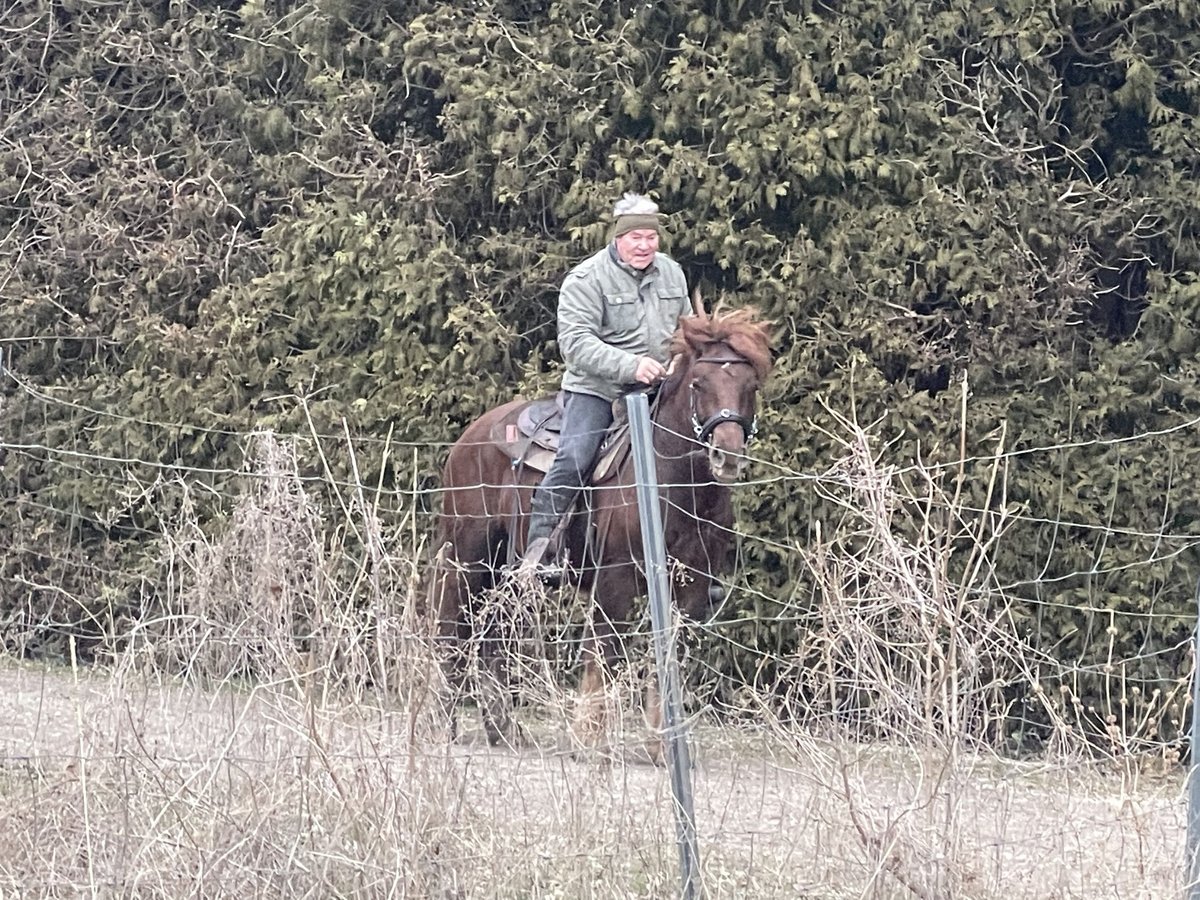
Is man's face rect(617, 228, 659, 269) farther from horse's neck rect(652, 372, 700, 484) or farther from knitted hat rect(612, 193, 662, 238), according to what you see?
horse's neck rect(652, 372, 700, 484)

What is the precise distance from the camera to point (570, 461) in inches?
323

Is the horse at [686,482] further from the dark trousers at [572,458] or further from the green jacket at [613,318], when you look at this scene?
the green jacket at [613,318]

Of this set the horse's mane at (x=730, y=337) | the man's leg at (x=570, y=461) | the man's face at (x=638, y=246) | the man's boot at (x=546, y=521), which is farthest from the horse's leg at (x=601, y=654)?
the man's face at (x=638, y=246)

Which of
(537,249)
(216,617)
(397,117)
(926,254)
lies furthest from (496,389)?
(216,617)

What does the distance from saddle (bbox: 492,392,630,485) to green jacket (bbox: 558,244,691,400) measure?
211 mm

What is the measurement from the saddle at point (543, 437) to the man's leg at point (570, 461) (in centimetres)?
5

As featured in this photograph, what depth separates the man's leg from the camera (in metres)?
8.21

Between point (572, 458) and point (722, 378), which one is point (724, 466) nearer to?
point (722, 378)

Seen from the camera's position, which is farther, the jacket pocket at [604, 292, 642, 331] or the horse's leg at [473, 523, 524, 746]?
the jacket pocket at [604, 292, 642, 331]

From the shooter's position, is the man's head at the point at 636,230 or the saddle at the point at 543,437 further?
the saddle at the point at 543,437

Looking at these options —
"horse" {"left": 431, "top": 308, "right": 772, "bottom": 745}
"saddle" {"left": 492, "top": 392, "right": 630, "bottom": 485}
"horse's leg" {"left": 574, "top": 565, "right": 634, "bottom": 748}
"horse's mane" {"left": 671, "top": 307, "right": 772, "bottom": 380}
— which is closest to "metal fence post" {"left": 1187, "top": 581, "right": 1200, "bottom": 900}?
"horse's leg" {"left": 574, "top": 565, "right": 634, "bottom": 748}

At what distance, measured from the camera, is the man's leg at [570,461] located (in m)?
8.21

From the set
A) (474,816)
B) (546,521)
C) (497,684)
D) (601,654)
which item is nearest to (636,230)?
(546,521)

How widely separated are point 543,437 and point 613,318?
29.6 inches
